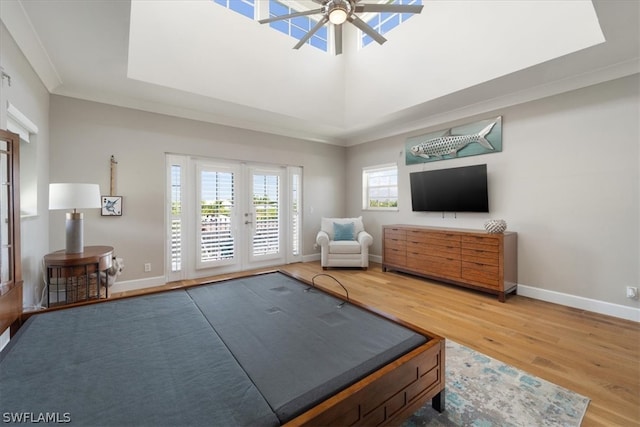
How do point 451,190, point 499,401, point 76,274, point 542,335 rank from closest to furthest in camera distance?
1. point 499,401
2. point 542,335
3. point 76,274
4. point 451,190

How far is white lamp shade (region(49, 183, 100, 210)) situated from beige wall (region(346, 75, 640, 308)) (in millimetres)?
4729

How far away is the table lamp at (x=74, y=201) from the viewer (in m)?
2.49

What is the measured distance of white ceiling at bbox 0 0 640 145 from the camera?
2.29m

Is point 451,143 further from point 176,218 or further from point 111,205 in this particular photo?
point 111,205

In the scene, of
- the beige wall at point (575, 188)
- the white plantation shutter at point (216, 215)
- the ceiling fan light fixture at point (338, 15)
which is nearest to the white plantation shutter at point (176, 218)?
the white plantation shutter at point (216, 215)

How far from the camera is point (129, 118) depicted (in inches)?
141

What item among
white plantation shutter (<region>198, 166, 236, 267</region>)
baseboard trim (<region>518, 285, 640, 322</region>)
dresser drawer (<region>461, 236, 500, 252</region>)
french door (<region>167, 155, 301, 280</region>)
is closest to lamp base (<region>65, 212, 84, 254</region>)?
french door (<region>167, 155, 301, 280</region>)

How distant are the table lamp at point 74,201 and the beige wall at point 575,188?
15.4 feet

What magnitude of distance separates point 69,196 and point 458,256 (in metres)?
4.39

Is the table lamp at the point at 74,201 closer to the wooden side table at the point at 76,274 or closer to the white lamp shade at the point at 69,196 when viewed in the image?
the white lamp shade at the point at 69,196

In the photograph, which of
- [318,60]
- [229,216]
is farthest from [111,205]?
[318,60]

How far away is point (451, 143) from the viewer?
4.08 meters

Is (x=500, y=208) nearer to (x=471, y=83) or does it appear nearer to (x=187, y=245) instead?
(x=471, y=83)

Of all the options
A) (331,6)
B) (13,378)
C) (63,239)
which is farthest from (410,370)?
(63,239)
